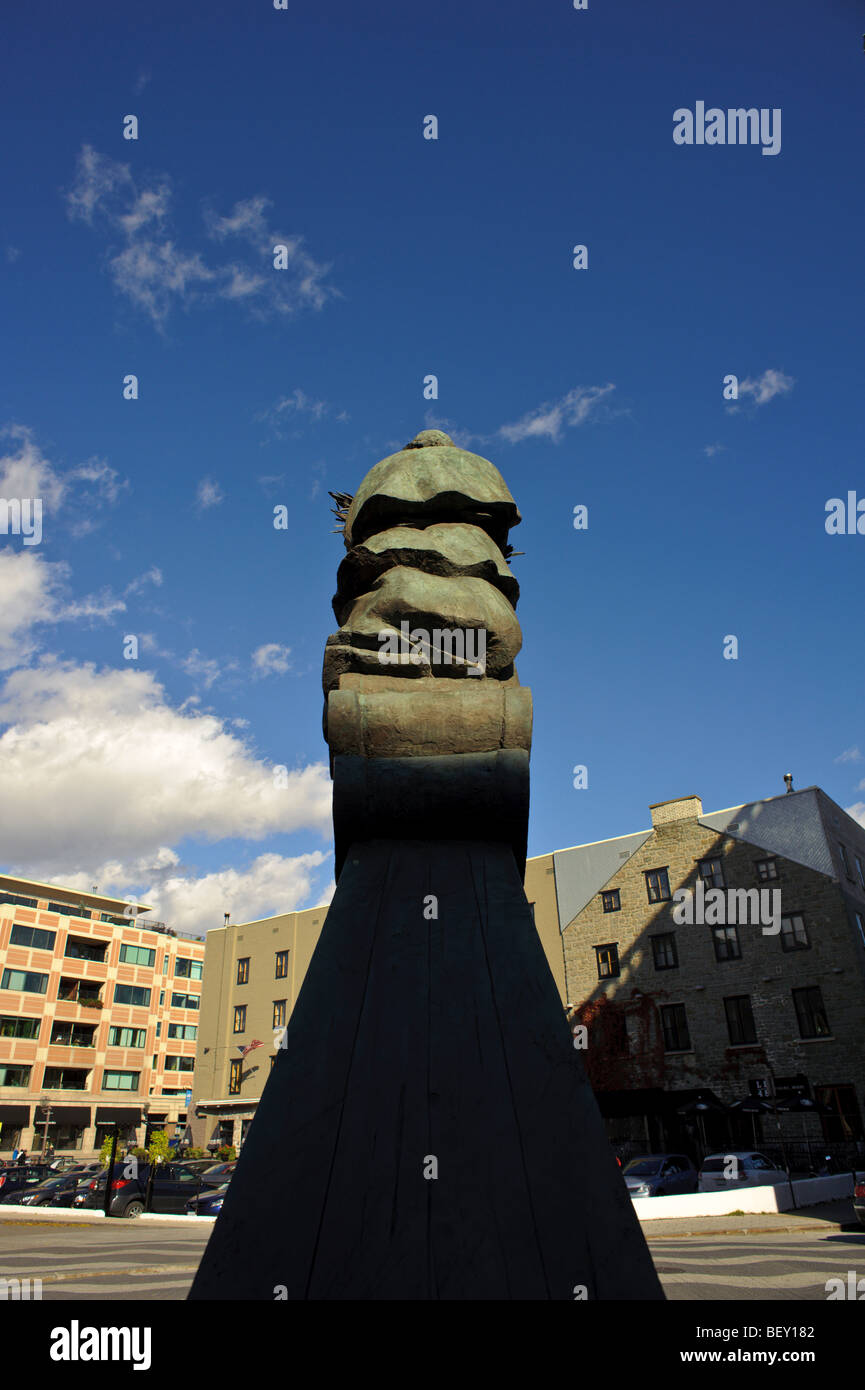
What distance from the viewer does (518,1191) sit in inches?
92.9

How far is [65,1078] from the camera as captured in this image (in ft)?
130

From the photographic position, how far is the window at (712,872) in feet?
83.8

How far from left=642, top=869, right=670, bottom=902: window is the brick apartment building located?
40 mm

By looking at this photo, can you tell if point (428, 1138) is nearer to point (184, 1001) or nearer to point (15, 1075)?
point (15, 1075)

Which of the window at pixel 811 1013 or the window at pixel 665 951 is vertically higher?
the window at pixel 665 951

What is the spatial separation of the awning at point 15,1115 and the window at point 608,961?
27182 millimetres

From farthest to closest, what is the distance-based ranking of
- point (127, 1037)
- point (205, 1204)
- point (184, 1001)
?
point (184, 1001) → point (127, 1037) → point (205, 1204)

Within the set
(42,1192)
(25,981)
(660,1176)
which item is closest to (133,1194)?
(42,1192)

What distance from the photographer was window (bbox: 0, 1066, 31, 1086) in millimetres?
37000

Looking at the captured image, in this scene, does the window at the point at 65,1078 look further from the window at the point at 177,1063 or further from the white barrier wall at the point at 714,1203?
the white barrier wall at the point at 714,1203

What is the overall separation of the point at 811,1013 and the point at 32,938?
1342 inches

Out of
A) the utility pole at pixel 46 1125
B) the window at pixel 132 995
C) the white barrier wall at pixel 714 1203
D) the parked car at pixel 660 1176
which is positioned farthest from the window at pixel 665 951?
the window at pixel 132 995
